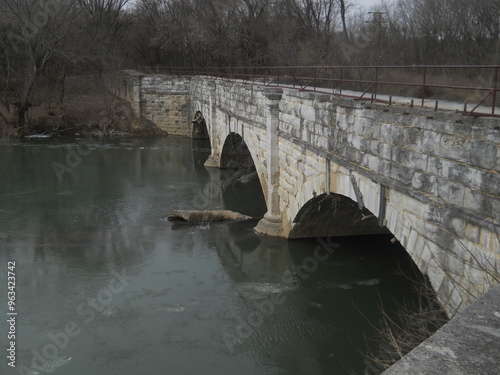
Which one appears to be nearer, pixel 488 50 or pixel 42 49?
pixel 488 50

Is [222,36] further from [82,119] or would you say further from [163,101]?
[82,119]

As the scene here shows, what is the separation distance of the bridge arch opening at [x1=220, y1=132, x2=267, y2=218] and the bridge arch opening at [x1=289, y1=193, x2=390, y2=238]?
10.00 ft

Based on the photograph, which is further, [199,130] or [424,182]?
[199,130]

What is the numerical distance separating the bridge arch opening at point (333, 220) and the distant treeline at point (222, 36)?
489 inches

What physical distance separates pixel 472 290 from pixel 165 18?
36943mm

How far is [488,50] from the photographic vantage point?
2256 cm

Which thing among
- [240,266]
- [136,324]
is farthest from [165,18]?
[136,324]

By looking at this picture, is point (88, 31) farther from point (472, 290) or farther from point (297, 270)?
point (472, 290)

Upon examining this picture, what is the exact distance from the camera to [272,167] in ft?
42.3

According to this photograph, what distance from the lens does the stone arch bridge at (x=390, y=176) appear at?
538 cm

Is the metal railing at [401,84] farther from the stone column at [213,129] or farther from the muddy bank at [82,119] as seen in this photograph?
the muddy bank at [82,119]

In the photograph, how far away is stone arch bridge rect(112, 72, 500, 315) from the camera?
5.38 metres

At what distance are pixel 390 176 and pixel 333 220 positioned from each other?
6.12m

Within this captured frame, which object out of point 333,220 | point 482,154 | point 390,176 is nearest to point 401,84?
point 390,176
